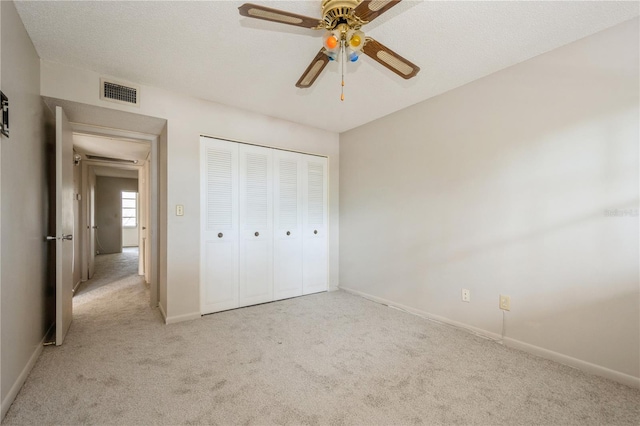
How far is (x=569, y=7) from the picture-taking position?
1.72 meters

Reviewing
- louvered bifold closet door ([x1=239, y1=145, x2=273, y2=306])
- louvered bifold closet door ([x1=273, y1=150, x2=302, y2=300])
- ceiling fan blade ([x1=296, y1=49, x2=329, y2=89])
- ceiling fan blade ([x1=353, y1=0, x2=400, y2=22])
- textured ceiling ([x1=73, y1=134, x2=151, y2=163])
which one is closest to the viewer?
ceiling fan blade ([x1=353, y1=0, x2=400, y2=22])

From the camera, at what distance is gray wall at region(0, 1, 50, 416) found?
62.2 inches

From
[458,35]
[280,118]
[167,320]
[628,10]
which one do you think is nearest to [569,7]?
[628,10]

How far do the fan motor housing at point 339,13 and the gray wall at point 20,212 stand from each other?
1.78 meters

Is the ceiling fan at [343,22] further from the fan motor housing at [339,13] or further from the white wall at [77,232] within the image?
the white wall at [77,232]

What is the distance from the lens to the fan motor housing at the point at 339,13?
135cm

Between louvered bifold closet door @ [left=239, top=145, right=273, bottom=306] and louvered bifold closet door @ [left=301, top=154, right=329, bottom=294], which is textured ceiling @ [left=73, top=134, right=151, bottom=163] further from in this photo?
louvered bifold closet door @ [left=301, top=154, right=329, bottom=294]

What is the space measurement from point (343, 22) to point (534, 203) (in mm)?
2007

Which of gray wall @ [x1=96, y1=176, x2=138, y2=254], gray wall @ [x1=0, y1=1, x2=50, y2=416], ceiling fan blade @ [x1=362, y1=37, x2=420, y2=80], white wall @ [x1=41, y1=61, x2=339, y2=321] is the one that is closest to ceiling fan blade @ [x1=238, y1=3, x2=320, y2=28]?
ceiling fan blade @ [x1=362, y1=37, x2=420, y2=80]

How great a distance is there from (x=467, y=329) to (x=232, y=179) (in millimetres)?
2901

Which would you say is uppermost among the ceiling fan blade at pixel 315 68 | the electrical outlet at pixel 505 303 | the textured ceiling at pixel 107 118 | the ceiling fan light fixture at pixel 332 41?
the textured ceiling at pixel 107 118

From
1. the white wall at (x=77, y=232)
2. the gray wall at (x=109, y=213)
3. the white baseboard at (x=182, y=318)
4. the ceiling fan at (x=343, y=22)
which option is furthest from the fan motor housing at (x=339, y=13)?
the gray wall at (x=109, y=213)

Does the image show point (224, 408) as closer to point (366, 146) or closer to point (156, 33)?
point (156, 33)

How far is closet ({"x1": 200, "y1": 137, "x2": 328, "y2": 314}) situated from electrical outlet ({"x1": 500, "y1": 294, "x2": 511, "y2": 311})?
2.21m
